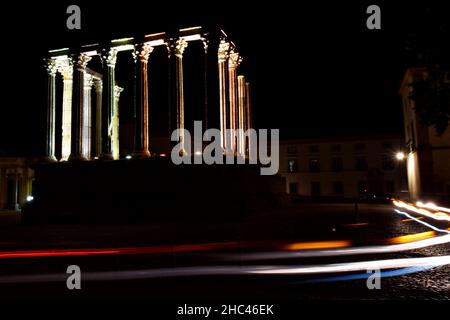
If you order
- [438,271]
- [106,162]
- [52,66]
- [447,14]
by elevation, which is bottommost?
[438,271]

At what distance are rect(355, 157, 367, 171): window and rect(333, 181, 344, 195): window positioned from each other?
320 cm

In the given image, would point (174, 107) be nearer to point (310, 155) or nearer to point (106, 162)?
point (106, 162)

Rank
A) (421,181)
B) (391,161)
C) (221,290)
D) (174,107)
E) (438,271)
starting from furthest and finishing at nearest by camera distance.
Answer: (391,161), (421,181), (174,107), (438,271), (221,290)

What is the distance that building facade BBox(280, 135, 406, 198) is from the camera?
5006cm

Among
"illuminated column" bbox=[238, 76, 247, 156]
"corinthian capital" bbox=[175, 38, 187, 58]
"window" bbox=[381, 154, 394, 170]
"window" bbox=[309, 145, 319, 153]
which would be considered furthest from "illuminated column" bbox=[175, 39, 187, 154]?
"window" bbox=[381, 154, 394, 170]

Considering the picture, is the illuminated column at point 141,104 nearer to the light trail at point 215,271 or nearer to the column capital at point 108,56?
the column capital at point 108,56

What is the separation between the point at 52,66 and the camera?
2683 cm

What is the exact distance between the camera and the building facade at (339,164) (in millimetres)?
50062

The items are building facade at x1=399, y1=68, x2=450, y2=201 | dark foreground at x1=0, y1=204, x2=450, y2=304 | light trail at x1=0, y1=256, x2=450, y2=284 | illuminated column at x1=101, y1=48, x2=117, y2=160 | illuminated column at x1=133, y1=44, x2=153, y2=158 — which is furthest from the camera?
building facade at x1=399, y1=68, x2=450, y2=201

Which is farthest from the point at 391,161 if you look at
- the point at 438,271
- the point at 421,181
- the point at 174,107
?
the point at 438,271

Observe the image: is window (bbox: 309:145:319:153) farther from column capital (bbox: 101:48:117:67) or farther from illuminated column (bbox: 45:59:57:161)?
illuminated column (bbox: 45:59:57:161)

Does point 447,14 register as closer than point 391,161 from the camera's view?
Yes
